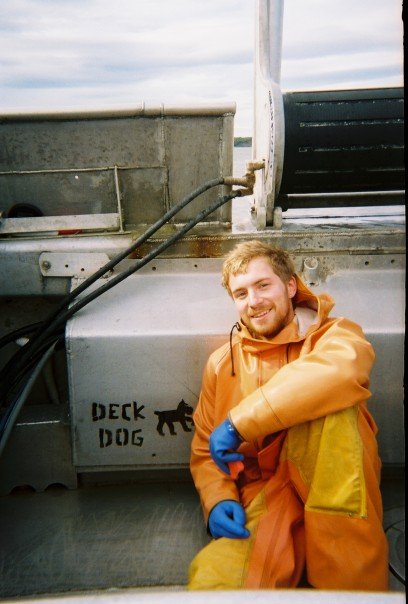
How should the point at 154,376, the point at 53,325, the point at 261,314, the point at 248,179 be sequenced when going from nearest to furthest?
the point at 261,314 < the point at 154,376 < the point at 53,325 < the point at 248,179

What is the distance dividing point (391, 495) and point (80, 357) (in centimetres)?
134

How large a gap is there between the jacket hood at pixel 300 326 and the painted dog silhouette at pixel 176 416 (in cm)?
39

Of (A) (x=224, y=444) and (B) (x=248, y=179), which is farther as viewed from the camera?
(B) (x=248, y=179)

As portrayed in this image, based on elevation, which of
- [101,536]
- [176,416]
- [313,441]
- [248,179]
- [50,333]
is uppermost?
[248,179]

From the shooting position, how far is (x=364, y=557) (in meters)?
1.23

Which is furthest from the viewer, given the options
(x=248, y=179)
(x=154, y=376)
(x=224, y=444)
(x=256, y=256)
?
(x=248, y=179)

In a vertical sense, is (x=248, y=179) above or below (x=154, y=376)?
above

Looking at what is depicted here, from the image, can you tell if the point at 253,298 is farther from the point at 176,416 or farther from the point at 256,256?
the point at 176,416

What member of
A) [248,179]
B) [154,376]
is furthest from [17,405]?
[248,179]

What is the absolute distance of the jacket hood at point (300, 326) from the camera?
5.15 ft

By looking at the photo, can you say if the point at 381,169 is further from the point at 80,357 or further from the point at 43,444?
the point at 43,444

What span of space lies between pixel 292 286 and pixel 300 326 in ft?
0.57

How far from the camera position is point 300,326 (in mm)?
1635

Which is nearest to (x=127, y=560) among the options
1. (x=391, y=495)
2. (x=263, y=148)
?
(x=391, y=495)
